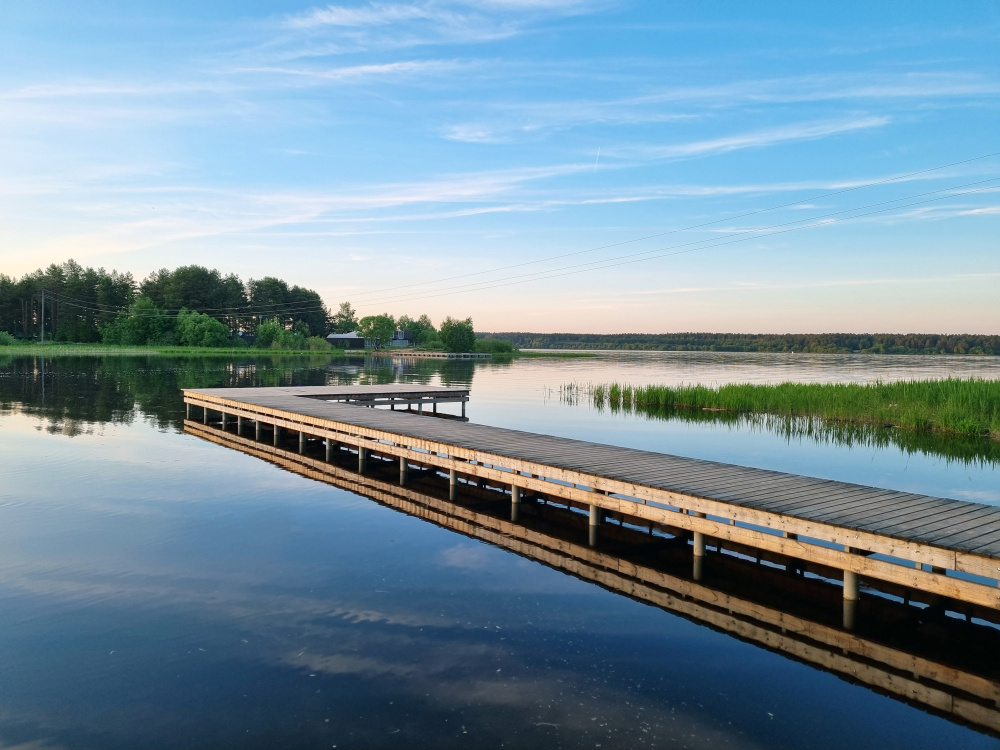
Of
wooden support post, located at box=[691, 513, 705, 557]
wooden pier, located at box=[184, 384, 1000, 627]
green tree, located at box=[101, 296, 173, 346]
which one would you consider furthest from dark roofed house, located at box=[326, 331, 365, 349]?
wooden support post, located at box=[691, 513, 705, 557]

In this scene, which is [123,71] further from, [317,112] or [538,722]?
[538,722]

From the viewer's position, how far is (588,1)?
25219mm

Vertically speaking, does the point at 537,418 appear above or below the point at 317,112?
below

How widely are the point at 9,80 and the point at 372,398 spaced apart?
20.3 meters

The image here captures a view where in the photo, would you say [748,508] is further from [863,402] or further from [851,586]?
[863,402]

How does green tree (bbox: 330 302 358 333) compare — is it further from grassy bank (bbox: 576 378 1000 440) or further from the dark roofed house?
grassy bank (bbox: 576 378 1000 440)

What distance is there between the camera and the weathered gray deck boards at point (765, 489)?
629 cm

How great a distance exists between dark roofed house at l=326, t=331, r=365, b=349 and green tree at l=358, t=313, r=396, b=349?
5.00ft

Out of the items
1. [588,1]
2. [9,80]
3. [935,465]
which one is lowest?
[935,465]

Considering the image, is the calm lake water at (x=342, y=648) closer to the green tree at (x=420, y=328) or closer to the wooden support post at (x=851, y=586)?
the wooden support post at (x=851, y=586)

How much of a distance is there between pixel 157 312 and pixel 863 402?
319 feet

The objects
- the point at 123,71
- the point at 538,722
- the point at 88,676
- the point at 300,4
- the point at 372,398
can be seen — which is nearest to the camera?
the point at 538,722

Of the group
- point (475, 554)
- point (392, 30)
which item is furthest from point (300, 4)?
point (475, 554)

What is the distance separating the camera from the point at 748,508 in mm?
7109
